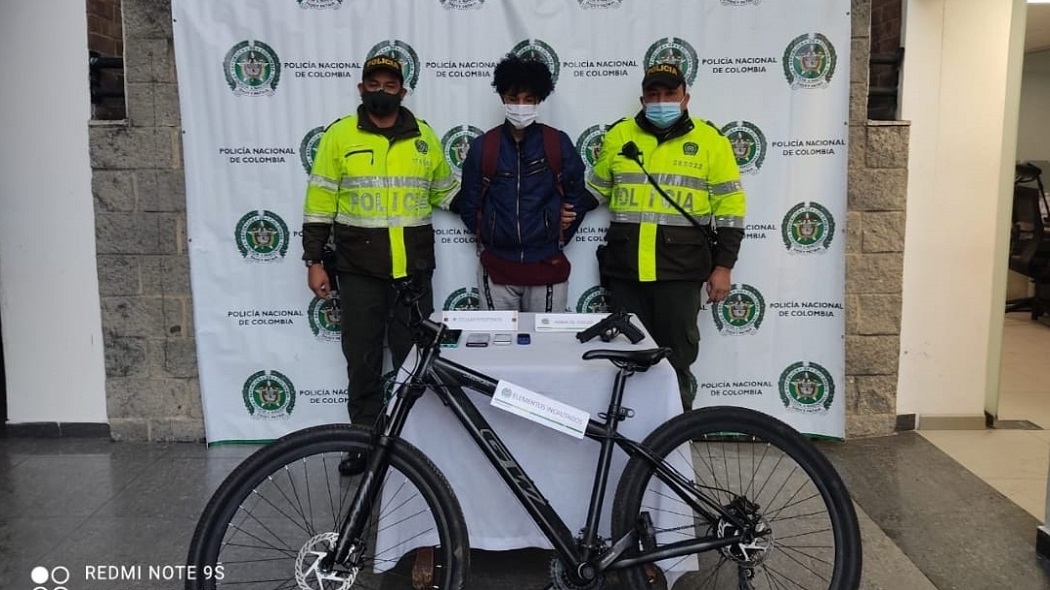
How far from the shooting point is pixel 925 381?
4246 mm

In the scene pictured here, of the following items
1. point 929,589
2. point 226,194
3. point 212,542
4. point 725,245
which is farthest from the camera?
point 226,194

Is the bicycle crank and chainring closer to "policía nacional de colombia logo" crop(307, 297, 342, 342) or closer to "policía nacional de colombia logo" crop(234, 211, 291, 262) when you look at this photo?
"policía nacional de colombia logo" crop(307, 297, 342, 342)

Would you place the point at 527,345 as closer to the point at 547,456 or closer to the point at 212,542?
the point at 547,456

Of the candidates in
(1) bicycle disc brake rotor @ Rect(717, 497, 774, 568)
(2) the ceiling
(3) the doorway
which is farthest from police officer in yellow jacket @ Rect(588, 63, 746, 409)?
(2) the ceiling

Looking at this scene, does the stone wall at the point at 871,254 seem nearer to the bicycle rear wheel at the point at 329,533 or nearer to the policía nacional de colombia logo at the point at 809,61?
the policía nacional de colombia logo at the point at 809,61

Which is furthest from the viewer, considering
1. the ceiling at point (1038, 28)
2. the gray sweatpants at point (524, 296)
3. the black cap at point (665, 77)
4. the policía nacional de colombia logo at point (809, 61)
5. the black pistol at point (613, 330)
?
the ceiling at point (1038, 28)

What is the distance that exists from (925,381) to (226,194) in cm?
386

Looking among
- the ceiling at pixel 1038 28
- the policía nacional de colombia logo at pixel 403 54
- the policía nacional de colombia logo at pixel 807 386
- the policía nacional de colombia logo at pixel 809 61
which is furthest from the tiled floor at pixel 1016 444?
the policía nacional de colombia logo at pixel 403 54

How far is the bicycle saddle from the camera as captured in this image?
7.85 ft

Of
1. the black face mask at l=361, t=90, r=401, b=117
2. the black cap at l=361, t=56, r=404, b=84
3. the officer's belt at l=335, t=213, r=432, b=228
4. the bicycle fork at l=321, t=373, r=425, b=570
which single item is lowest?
the bicycle fork at l=321, t=373, r=425, b=570

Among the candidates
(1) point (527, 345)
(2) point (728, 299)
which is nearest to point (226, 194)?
(1) point (527, 345)

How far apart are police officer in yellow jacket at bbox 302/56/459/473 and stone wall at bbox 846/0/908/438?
2141 mm

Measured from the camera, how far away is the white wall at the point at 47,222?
4.00 m

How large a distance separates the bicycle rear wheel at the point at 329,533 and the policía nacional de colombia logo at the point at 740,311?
2084 millimetres
